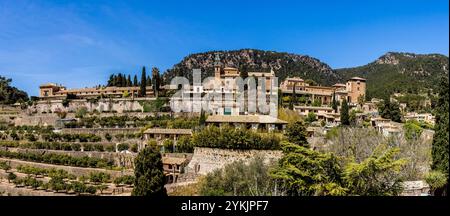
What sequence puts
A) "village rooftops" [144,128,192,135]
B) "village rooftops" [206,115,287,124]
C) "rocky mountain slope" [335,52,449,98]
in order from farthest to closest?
"rocky mountain slope" [335,52,449,98] → "village rooftops" [144,128,192,135] → "village rooftops" [206,115,287,124]

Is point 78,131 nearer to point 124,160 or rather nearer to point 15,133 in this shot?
point 15,133

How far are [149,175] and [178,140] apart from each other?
894 centimetres

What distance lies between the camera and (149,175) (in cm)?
1596

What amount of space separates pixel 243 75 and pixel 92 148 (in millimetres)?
17600

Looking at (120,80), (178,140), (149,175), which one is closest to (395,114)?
(178,140)

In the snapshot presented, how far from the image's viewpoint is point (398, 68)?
9194 cm

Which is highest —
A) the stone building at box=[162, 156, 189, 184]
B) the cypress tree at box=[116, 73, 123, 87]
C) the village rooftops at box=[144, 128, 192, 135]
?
the cypress tree at box=[116, 73, 123, 87]

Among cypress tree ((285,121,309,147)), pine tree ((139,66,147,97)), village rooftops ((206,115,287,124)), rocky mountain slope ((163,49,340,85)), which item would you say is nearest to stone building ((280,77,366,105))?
pine tree ((139,66,147,97))

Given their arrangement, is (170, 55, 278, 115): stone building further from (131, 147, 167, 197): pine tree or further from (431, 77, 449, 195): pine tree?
(431, 77, 449, 195): pine tree

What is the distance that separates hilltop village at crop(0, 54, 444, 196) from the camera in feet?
57.0

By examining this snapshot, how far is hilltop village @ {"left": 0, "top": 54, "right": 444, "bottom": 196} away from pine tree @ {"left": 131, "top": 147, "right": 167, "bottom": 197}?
6.53 feet

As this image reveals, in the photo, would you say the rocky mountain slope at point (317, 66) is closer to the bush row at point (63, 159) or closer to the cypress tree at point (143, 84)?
the cypress tree at point (143, 84)
